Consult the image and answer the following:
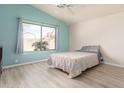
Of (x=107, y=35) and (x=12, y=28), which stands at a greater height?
(x=12, y=28)

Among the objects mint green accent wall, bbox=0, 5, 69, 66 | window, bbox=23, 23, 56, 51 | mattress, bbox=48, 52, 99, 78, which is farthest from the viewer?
window, bbox=23, 23, 56, 51

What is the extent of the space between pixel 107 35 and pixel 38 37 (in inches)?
133

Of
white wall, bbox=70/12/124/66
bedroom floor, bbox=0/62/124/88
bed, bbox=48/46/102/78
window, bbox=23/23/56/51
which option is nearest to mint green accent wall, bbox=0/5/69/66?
window, bbox=23/23/56/51

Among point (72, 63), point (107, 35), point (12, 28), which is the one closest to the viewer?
point (72, 63)

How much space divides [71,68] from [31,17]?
120 inches

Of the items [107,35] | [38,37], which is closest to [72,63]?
[107,35]

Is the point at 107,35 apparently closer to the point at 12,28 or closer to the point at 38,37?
the point at 38,37

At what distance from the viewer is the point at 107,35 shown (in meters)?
3.83

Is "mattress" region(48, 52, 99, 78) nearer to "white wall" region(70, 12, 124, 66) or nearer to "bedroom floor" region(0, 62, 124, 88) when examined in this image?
"bedroom floor" region(0, 62, 124, 88)

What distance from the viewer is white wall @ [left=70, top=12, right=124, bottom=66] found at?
136 inches

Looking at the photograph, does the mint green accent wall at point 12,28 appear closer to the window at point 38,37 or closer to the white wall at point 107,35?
the window at point 38,37

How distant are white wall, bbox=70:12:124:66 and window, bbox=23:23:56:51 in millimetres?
1733

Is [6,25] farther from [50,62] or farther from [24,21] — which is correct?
[50,62]

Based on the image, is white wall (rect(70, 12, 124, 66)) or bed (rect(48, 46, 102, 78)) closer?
bed (rect(48, 46, 102, 78))
